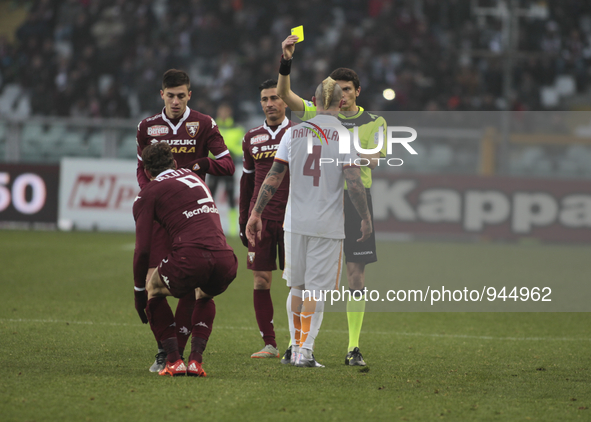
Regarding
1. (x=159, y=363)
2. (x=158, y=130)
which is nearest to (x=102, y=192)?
(x=158, y=130)

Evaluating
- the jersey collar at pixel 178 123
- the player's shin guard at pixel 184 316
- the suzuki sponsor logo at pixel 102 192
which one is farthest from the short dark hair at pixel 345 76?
the suzuki sponsor logo at pixel 102 192

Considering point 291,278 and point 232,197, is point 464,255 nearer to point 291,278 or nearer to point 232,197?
point 232,197

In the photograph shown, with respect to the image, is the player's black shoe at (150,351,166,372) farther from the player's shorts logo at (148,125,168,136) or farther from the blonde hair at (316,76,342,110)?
the blonde hair at (316,76,342,110)

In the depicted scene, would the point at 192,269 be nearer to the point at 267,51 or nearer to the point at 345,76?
the point at 345,76

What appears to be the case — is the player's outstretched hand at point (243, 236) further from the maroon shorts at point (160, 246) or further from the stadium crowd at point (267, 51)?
the stadium crowd at point (267, 51)

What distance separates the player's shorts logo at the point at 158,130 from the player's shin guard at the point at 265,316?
1518mm

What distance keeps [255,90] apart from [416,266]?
340 inches

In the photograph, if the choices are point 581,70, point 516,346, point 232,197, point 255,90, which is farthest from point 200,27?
point 516,346

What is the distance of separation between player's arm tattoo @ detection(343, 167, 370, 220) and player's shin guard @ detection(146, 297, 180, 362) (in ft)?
5.01

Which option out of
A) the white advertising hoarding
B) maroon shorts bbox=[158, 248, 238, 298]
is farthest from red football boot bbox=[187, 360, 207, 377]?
the white advertising hoarding

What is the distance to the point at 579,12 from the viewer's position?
69.3 ft

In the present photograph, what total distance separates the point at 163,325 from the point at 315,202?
1364mm

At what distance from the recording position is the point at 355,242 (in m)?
5.62

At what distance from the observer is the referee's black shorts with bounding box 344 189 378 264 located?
5613mm
